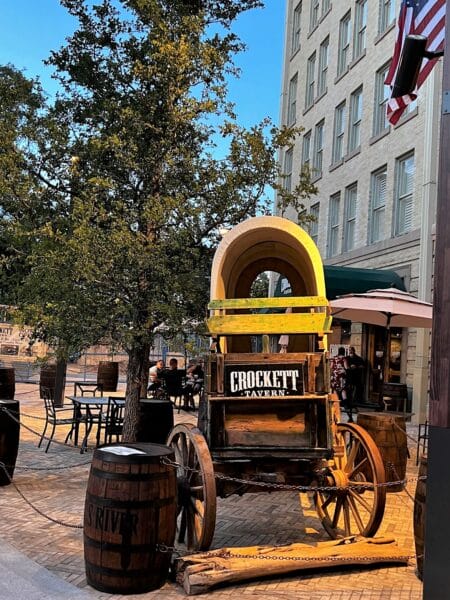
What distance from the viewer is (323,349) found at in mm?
5746

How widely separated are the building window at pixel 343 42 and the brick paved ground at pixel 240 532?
17861mm

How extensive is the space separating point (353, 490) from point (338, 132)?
19439 millimetres

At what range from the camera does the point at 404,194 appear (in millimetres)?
17922

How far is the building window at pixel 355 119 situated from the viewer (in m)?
21.6

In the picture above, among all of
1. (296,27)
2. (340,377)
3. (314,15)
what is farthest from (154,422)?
(296,27)

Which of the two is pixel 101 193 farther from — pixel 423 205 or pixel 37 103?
pixel 423 205

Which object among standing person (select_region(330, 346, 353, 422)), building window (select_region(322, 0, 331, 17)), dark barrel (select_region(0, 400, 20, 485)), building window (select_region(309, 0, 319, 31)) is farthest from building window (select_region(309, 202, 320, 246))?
dark barrel (select_region(0, 400, 20, 485))

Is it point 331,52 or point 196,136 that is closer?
point 196,136

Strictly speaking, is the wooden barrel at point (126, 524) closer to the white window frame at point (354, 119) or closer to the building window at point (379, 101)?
the building window at point (379, 101)

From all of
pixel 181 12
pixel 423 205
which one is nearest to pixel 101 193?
pixel 181 12

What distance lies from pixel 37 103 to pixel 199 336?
4.45 meters

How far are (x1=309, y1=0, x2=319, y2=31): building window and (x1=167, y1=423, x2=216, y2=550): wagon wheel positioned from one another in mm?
24929

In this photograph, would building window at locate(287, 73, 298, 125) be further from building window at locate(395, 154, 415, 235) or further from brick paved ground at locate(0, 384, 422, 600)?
brick paved ground at locate(0, 384, 422, 600)

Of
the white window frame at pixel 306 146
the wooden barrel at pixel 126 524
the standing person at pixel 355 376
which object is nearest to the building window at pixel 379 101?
the white window frame at pixel 306 146
